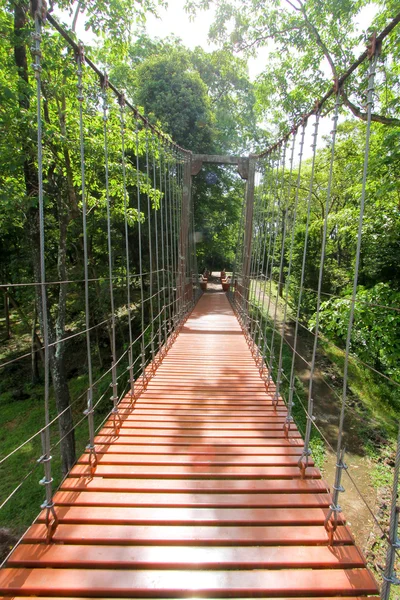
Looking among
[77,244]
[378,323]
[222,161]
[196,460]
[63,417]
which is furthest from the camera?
[77,244]

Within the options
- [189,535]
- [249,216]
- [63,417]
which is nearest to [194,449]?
[189,535]

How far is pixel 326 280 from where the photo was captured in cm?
842

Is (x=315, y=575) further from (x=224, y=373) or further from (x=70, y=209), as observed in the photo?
(x=70, y=209)

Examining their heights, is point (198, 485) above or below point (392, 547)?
below

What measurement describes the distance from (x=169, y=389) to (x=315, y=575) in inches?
65.2

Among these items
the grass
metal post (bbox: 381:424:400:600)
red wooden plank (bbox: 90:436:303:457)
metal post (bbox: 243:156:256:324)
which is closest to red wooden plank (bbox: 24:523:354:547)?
metal post (bbox: 381:424:400:600)

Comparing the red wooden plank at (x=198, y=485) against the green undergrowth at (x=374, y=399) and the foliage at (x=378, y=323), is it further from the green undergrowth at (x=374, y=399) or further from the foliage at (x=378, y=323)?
the green undergrowth at (x=374, y=399)

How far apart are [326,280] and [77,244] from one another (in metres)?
6.58

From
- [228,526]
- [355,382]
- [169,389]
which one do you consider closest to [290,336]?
[355,382]

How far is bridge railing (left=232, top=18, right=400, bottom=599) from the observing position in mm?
1269

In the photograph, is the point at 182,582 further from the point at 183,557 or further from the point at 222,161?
the point at 222,161

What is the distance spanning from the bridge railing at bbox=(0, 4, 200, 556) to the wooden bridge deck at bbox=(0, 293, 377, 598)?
130 mm

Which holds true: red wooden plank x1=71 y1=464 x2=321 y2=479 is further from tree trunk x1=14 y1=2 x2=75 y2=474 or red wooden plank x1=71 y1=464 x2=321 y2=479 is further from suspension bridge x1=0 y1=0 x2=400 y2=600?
tree trunk x1=14 y1=2 x2=75 y2=474

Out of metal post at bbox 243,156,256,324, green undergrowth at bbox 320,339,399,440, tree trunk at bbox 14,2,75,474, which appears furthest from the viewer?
metal post at bbox 243,156,256,324
